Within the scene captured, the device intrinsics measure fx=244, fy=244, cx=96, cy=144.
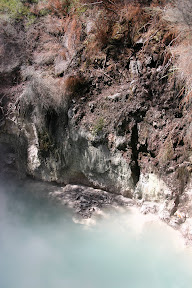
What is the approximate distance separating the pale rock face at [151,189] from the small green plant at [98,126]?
3.76 ft

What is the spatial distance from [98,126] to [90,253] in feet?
7.24

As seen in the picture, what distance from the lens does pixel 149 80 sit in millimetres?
4301

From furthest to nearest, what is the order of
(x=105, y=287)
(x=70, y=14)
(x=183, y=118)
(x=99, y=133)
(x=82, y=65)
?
(x=70, y=14) → (x=82, y=65) → (x=99, y=133) → (x=183, y=118) → (x=105, y=287)

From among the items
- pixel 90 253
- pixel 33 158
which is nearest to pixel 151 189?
pixel 90 253

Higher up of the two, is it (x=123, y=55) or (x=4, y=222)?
(x=123, y=55)

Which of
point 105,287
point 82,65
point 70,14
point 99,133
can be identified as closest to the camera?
point 105,287

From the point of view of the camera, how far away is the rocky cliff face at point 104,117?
13.4ft

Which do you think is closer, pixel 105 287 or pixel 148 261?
pixel 105 287

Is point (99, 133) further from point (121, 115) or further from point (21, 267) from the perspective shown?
point (21, 267)

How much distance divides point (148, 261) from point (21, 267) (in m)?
1.87

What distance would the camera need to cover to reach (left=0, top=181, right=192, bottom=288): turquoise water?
133 inches

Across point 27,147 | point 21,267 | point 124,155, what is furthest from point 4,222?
point 124,155

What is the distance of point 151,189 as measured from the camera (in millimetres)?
4301

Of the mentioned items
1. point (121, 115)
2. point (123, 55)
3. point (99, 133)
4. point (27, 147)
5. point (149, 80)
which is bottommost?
point (27, 147)
